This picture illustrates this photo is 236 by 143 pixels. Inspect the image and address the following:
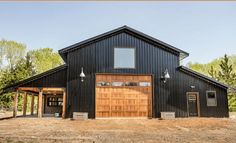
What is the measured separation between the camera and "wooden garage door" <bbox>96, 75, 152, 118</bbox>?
55.5ft

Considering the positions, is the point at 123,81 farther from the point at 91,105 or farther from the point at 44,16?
the point at 44,16

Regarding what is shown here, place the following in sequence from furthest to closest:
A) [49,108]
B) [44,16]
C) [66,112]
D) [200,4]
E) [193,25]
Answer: [49,108]
[193,25]
[44,16]
[66,112]
[200,4]

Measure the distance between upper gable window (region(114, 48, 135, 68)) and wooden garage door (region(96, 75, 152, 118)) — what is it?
3.07 ft

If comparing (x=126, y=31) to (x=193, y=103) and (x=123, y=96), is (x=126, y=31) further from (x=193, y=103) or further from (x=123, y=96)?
(x=193, y=103)

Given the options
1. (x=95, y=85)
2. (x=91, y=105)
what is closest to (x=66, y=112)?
(x=91, y=105)

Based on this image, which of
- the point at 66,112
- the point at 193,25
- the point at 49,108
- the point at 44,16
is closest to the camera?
the point at 66,112

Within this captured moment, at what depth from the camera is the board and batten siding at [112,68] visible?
55.0 ft

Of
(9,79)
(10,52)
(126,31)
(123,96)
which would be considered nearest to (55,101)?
(9,79)

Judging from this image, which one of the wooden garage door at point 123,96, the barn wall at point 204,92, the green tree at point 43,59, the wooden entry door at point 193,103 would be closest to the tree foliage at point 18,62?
the green tree at point 43,59

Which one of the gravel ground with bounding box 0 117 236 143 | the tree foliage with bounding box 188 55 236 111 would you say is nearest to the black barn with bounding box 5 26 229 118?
the tree foliage with bounding box 188 55 236 111

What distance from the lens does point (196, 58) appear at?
161 feet

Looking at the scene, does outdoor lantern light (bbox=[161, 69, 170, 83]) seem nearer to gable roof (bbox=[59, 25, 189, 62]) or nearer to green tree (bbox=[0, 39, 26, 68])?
gable roof (bbox=[59, 25, 189, 62])

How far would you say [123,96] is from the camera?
675 inches

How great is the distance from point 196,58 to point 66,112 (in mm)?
40280
